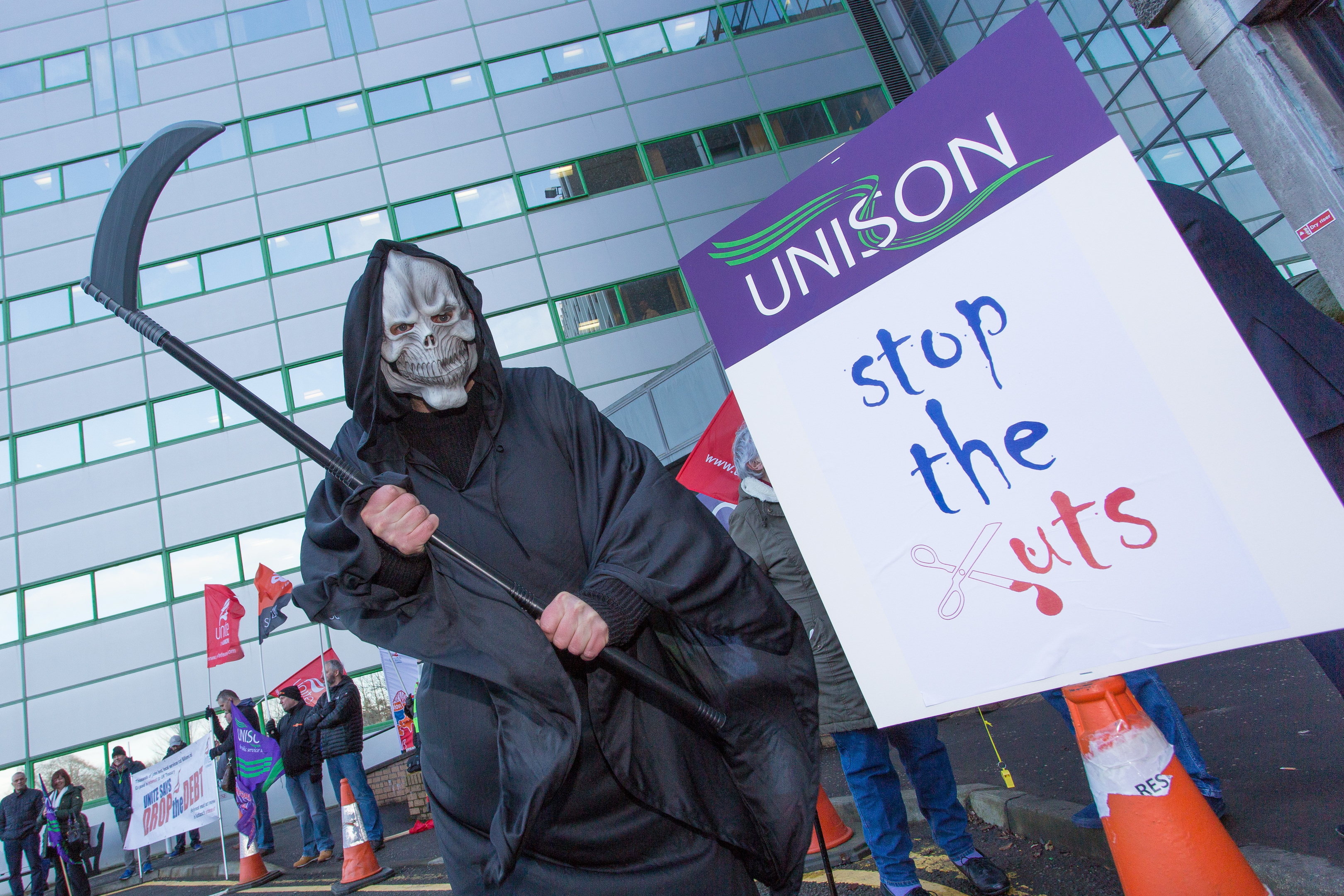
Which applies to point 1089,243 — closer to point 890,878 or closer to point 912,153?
point 912,153

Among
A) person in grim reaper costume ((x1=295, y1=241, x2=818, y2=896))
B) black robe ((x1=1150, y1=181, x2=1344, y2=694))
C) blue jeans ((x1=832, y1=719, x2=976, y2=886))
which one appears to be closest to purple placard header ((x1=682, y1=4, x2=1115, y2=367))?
person in grim reaper costume ((x1=295, y1=241, x2=818, y2=896))

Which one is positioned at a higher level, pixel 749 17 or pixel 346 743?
pixel 749 17

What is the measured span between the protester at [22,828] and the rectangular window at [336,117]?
1337cm

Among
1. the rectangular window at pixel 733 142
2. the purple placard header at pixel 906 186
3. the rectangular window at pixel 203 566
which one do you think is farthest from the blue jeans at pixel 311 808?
the rectangular window at pixel 733 142

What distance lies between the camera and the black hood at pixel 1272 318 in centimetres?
205

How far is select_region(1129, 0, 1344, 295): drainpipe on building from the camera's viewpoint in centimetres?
470

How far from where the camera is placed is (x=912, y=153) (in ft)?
5.98

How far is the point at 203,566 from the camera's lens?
1504 cm

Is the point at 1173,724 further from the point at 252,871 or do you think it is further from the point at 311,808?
the point at 252,871

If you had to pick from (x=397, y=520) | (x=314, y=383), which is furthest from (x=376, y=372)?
(x=314, y=383)

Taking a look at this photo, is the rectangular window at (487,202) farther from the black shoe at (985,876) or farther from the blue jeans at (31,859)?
the black shoe at (985,876)

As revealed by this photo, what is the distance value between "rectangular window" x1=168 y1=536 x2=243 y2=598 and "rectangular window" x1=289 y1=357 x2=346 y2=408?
3010mm

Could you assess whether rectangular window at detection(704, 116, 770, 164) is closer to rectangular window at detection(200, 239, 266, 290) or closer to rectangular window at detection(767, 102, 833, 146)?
rectangular window at detection(767, 102, 833, 146)

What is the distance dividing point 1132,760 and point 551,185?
16996mm
